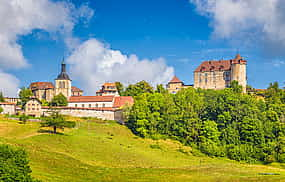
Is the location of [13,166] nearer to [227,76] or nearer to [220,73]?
[227,76]

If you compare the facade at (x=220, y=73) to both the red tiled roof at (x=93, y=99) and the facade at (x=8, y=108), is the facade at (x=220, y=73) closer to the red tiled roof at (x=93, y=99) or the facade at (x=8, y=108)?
the red tiled roof at (x=93, y=99)

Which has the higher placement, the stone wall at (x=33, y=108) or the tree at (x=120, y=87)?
the tree at (x=120, y=87)

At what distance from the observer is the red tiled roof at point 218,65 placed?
387ft

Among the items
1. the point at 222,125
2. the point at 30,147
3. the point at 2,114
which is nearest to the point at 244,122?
the point at 222,125

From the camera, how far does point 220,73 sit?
12062 cm

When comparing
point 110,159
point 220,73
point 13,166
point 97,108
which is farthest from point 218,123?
point 13,166

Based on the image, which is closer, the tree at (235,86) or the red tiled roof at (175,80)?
the tree at (235,86)

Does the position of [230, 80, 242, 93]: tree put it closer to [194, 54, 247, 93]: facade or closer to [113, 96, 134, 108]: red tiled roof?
[194, 54, 247, 93]: facade

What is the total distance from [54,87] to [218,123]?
62.5 m

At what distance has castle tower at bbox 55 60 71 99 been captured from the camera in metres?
108

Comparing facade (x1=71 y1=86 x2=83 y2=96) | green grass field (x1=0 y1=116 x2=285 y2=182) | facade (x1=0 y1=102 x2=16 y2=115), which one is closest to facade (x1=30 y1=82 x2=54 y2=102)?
facade (x1=71 y1=86 x2=83 y2=96)

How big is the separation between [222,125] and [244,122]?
19.0ft

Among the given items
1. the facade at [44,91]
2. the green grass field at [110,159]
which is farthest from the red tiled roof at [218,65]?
the green grass field at [110,159]

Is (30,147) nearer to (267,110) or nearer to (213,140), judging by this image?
(213,140)
